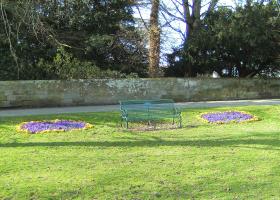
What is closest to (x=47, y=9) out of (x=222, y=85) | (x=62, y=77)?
(x=62, y=77)

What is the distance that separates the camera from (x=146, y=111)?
1541 centimetres

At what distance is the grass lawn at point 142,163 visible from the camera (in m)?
7.45

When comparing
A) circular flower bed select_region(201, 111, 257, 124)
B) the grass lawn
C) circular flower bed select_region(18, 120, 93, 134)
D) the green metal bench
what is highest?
the green metal bench

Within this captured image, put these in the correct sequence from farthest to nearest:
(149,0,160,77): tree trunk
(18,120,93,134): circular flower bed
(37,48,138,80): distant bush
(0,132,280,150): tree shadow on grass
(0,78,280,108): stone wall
Answer: (149,0,160,77): tree trunk
(37,48,138,80): distant bush
(0,78,280,108): stone wall
(18,120,93,134): circular flower bed
(0,132,280,150): tree shadow on grass

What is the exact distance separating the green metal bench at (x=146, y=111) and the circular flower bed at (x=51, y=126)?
1.31 metres

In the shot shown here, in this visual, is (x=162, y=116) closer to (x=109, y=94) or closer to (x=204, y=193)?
(x=109, y=94)

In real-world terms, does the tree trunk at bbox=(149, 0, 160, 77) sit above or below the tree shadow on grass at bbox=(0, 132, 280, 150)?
above

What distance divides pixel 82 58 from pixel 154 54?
11.4 ft

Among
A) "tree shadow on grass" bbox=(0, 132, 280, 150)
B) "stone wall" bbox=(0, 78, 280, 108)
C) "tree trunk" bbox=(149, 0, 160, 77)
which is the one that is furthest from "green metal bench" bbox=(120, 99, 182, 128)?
"tree trunk" bbox=(149, 0, 160, 77)

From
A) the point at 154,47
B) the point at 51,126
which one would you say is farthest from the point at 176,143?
the point at 154,47

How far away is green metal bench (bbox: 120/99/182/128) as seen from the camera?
49.7ft

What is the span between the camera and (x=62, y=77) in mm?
19969

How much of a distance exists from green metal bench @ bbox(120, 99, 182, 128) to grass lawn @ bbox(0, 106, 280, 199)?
1004 mm

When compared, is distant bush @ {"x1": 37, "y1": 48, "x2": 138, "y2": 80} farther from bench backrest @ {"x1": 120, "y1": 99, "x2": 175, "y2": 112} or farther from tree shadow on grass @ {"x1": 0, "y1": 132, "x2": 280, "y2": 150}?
tree shadow on grass @ {"x1": 0, "y1": 132, "x2": 280, "y2": 150}
